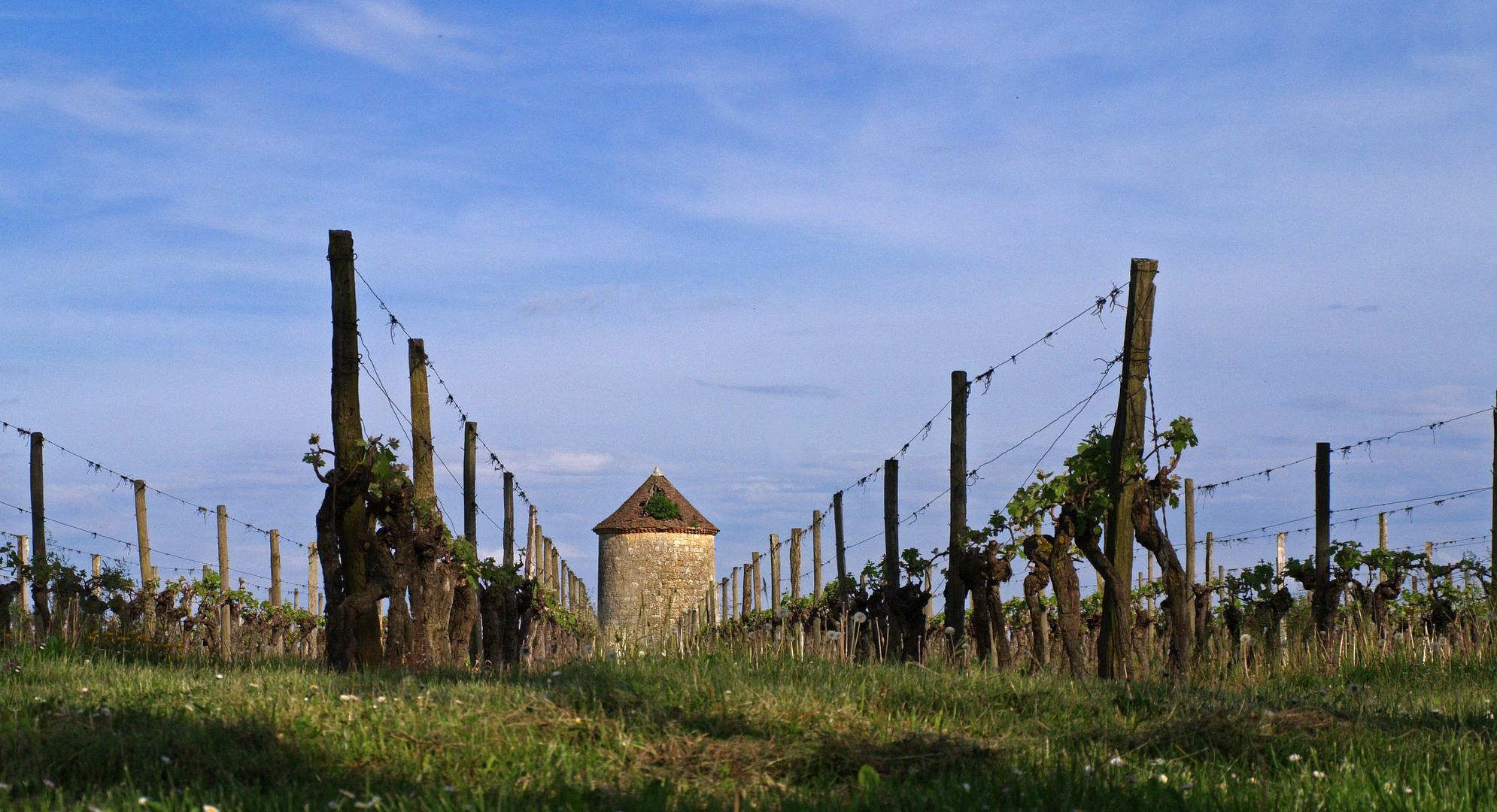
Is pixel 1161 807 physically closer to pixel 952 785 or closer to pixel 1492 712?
pixel 952 785

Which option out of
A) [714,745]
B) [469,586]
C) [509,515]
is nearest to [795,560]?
[509,515]

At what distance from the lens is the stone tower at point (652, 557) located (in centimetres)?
4519

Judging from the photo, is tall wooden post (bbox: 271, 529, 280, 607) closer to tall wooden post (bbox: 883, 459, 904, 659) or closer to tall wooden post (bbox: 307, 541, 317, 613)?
tall wooden post (bbox: 307, 541, 317, 613)

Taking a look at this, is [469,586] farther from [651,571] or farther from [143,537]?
[651,571]

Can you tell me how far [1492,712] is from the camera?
732cm

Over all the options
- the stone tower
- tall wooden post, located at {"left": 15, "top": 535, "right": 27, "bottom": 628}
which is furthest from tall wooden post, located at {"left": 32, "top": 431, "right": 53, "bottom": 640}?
the stone tower

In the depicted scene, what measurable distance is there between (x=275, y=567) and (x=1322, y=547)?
2233 centimetres

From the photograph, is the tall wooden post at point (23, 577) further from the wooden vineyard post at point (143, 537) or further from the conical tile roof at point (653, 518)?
the conical tile roof at point (653, 518)

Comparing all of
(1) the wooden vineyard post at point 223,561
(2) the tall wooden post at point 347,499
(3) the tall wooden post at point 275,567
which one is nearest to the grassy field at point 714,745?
(2) the tall wooden post at point 347,499

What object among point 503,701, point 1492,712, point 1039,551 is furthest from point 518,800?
point 1039,551

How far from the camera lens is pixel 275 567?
27984 millimetres

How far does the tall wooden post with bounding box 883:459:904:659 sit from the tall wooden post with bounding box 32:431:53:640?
12.5 metres

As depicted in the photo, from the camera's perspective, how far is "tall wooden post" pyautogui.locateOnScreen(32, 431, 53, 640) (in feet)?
61.9

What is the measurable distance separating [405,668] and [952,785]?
16.5ft
